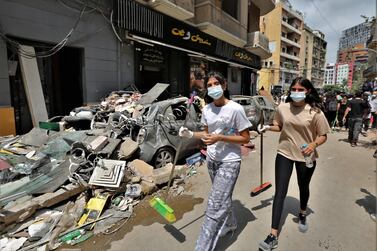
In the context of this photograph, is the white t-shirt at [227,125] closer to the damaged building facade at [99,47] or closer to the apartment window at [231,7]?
the damaged building facade at [99,47]

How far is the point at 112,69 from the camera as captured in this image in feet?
31.0

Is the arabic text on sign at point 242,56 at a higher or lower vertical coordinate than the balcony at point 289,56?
lower

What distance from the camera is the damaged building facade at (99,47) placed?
22.2ft

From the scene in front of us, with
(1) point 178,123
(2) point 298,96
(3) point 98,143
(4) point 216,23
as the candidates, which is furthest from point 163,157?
(4) point 216,23

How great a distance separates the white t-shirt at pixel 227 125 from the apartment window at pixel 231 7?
1541cm

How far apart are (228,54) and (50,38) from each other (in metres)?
11.3

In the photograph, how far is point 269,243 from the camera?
8.96 feet

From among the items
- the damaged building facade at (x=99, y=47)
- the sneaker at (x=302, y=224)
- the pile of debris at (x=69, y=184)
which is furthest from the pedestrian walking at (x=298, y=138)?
the damaged building facade at (x=99, y=47)

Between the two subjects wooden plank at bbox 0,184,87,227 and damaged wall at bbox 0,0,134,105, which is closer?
wooden plank at bbox 0,184,87,227

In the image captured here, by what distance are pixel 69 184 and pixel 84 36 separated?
6310 mm

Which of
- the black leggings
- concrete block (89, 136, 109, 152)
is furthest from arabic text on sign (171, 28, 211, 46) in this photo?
the black leggings

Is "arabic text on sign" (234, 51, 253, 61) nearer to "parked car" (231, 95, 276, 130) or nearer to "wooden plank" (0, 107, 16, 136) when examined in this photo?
"parked car" (231, 95, 276, 130)

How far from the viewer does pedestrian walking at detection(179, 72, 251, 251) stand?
98.0 inches

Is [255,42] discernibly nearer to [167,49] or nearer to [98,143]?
[167,49]
